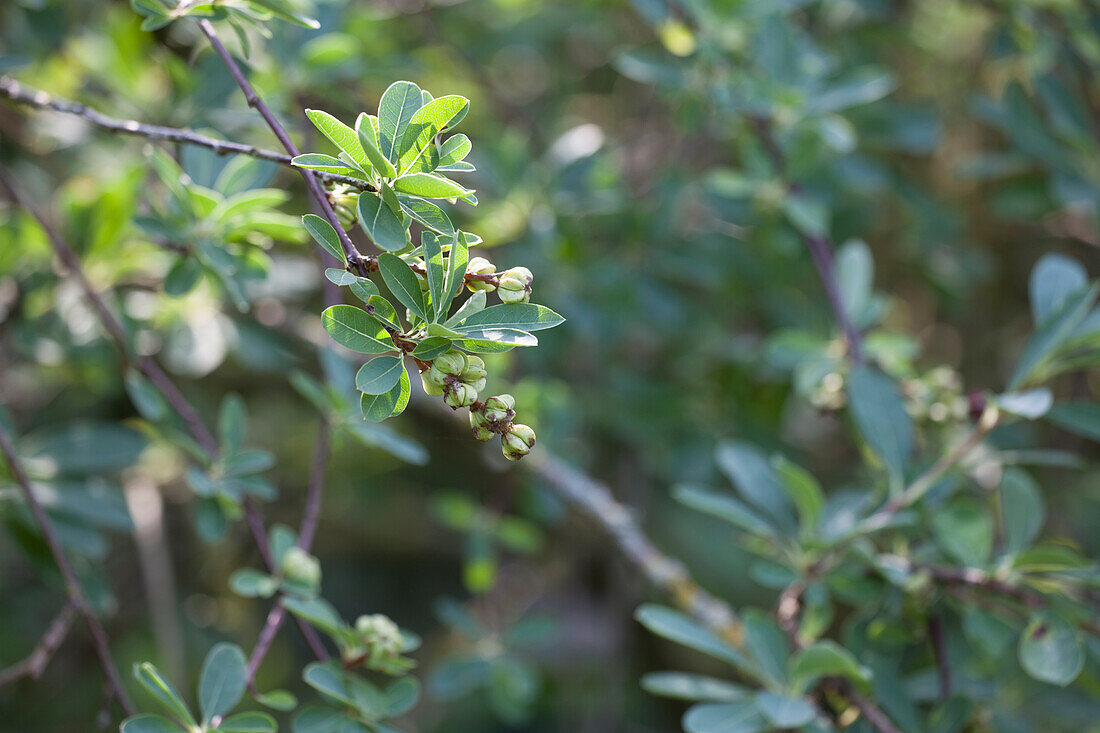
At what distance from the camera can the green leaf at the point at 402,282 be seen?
1.70 feet

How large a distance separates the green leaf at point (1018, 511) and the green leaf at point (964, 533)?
57 millimetres

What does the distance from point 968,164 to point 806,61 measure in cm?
52

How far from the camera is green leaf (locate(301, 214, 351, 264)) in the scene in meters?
0.49

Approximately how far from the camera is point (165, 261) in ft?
3.94

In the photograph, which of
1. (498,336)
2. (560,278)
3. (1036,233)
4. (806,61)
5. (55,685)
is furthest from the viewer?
(1036,233)

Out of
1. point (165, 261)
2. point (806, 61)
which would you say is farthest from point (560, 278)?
point (165, 261)

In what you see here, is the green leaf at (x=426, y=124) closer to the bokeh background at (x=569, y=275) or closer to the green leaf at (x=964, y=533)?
the bokeh background at (x=569, y=275)

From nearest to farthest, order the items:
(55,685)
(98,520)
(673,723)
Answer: (98,520)
(55,685)
(673,723)

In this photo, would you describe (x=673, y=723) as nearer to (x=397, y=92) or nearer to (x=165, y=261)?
(x=165, y=261)

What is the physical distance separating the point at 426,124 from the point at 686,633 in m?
0.61

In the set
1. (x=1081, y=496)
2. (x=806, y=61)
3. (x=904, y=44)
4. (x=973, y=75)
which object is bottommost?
(x=1081, y=496)

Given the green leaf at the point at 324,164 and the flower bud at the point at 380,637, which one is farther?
the flower bud at the point at 380,637

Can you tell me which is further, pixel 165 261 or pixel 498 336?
pixel 165 261

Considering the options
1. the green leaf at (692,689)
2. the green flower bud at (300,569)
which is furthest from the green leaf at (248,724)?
the green leaf at (692,689)
